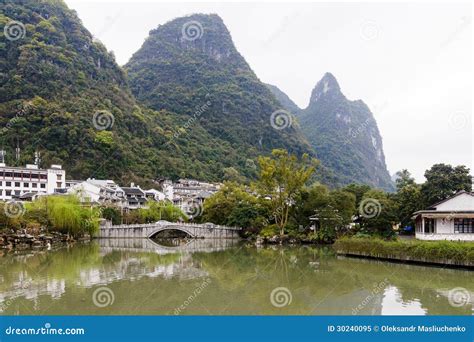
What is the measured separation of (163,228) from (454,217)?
75.6 feet

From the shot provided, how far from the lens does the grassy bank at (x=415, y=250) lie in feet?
56.5

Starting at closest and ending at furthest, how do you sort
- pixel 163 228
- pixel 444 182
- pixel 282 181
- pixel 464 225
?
pixel 464 225 → pixel 444 182 → pixel 282 181 → pixel 163 228

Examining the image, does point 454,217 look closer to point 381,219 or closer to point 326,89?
point 381,219

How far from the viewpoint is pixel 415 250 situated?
62.2 feet

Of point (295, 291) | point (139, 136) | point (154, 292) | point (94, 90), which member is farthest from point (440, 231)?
point (94, 90)

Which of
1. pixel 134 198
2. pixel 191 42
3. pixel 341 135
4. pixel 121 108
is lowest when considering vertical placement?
pixel 134 198

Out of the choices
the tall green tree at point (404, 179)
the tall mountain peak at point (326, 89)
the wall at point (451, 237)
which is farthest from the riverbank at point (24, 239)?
the tall mountain peak at point (326, 89)

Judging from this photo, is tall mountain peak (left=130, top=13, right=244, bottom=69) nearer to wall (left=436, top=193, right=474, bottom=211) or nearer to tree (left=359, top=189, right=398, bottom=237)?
tree (left=359, top=189, right=398, bottom=237)

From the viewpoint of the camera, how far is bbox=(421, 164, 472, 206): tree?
2758 centimetres

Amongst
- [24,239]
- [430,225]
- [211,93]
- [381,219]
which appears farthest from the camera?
[211,93]

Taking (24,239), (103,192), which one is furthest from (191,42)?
(24,239)

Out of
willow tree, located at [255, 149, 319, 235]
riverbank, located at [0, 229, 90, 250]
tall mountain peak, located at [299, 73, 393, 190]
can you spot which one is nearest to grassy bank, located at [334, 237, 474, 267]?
willow tree, located at [255, 149, 319, 235]

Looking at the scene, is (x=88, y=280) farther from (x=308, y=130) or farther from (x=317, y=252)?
(x=308, y=130)

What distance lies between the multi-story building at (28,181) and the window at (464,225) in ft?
113
